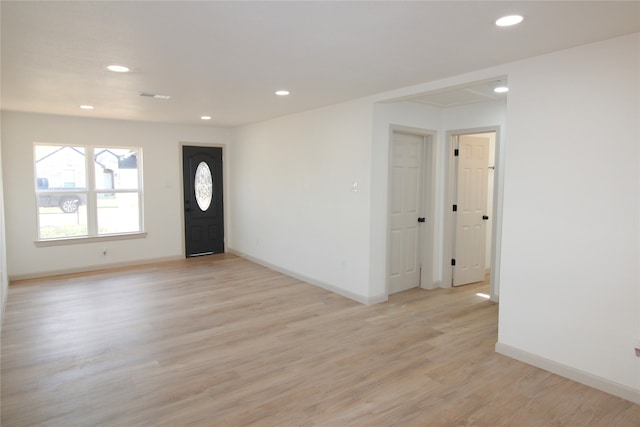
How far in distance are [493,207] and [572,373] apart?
2.33 metres

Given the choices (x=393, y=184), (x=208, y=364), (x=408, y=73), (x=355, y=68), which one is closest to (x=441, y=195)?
(x=393, y=184)

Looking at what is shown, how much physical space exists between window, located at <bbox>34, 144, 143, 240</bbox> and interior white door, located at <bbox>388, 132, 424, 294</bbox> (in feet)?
14.9

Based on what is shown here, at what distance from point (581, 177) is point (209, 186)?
6.31 m

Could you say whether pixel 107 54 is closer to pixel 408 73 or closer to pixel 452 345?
pixel 408 73

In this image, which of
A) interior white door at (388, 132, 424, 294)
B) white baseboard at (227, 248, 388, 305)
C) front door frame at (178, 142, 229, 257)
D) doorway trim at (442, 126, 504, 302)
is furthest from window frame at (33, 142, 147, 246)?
doorway trim at (442, 126, 504, 302)

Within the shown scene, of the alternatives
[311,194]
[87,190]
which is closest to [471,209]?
[311,194]

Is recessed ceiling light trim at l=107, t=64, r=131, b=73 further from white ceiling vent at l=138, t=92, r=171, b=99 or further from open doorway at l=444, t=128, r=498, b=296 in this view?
open doorway at l=444, t=128, r=498, b=296

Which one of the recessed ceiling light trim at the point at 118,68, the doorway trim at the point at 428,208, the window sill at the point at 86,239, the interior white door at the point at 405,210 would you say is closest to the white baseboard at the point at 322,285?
the interior white door at the point at 405,210

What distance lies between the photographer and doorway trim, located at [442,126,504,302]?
15.7 feet

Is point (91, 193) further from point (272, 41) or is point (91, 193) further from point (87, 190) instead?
point (272, 41)

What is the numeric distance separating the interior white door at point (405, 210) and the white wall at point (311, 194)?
490 millimetres

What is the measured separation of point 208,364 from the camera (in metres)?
3.21

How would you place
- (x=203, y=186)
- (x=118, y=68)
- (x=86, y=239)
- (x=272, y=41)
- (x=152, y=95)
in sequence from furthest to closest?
1. (x=203, y=186)
2. (x=86, y=239)
3. (x=152, y=95)
4. (x=118, y=68)
5. (x=272, y=41)

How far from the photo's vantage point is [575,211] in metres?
2.87
